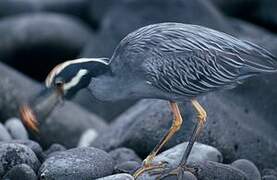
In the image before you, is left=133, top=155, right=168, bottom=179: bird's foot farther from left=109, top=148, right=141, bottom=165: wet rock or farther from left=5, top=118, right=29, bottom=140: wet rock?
left=5, top=118, right=29, bottom=140: wet rock

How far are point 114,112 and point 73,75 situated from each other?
371 cm

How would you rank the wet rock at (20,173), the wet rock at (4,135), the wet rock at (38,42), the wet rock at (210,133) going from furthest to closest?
the wet rock at (38,42) → the wet rock at (4,135) → the wet rock at (210,133) → the wet rock at (20,173)

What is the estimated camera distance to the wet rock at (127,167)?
262 inches

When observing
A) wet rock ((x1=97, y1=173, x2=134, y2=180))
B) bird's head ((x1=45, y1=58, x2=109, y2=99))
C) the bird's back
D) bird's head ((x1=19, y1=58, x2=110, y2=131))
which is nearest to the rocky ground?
wet rock ((x1=97, y1=173, x2=134, y2=180))

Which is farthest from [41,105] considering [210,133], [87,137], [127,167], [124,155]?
[87,137]

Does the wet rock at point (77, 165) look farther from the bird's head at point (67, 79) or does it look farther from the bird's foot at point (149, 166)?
the bird's head at point (67, 79)

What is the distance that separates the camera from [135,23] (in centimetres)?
1061

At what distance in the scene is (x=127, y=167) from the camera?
6.79 meters

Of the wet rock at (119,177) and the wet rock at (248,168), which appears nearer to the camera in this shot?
the wet rock at (119,177)

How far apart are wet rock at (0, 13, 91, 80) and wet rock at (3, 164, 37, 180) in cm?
575

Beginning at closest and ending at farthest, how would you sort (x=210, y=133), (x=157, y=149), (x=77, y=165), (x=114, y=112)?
(x=77, y=165), (x=157, y=149), (x=210, y=133), (x=114, y=112)

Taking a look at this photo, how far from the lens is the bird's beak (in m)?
6.48

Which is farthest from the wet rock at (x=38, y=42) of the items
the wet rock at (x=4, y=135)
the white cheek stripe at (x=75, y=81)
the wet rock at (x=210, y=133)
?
the white cheek stripe at (x=75, y=81)

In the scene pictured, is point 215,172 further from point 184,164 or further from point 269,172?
point 269,172
